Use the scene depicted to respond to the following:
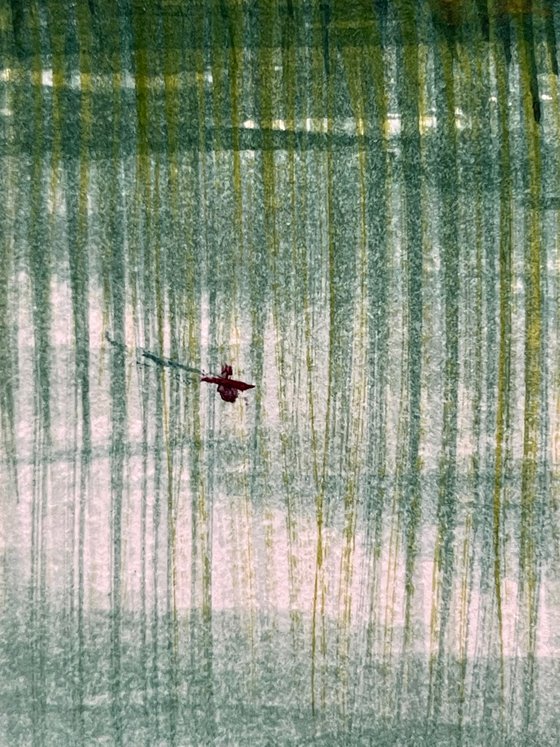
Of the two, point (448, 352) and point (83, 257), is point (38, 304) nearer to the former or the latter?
point (83, 257)

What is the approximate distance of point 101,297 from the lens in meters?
0.67

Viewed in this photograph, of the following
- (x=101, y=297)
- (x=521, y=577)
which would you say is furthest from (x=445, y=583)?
(x=101, y=297)

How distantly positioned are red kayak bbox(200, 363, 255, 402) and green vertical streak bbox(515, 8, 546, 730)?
211mm

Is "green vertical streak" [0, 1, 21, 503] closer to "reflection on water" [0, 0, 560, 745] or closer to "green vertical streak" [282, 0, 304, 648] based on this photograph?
"reflection on water" [0, 0, 560, 745]

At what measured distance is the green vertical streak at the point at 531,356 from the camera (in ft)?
2.17

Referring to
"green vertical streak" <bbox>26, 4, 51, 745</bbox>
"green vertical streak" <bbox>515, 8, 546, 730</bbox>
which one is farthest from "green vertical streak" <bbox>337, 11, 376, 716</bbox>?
"green vertical streak" <bbox>26, 4, 51, 745</bbox>

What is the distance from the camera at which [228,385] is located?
67cm

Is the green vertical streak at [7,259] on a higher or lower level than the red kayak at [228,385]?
higher

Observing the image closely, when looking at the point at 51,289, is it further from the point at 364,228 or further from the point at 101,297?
the point at 364,228

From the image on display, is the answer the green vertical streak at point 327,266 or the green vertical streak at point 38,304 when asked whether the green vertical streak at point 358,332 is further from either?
the green vertical streak at point 38,304

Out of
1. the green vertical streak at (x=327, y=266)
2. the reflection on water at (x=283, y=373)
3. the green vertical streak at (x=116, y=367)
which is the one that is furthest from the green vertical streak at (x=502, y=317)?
the green vertical streak at (x=116, y=367)

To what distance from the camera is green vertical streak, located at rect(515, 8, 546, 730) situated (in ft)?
2.17

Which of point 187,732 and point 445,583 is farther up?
point 445,583

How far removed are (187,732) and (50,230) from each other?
395 mm
